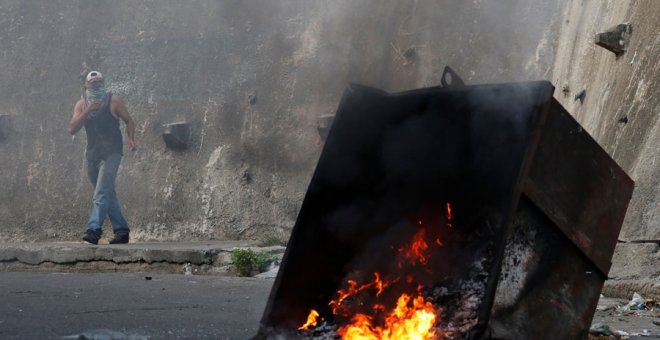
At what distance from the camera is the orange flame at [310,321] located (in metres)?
2.94

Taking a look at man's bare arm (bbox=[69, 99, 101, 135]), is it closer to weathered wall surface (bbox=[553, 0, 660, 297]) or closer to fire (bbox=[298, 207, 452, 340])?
weathered wall surface (bbox=[553, 0, 660, 297])

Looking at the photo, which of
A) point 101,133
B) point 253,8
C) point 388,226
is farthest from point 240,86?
point 388,226

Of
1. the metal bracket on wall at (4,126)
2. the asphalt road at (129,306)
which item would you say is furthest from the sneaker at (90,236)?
the metal bracket on wall at (4,126)

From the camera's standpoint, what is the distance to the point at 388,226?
121 inches

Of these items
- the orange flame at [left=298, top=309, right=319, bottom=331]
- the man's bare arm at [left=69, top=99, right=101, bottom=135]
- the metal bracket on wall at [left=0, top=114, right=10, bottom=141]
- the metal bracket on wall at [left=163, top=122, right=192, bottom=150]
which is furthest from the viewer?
the metal bracket on wall at [left=0, top=114, right=10, bottom=141]

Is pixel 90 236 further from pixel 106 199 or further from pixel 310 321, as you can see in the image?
pixel 310 321

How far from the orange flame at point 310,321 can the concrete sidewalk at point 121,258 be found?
159 inches

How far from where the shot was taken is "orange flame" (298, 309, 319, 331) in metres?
2.94

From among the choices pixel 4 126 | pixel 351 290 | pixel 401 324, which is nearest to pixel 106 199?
pixel 4 126

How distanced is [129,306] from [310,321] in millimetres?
1798

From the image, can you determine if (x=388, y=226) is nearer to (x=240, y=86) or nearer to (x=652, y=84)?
(x=652, y=84)

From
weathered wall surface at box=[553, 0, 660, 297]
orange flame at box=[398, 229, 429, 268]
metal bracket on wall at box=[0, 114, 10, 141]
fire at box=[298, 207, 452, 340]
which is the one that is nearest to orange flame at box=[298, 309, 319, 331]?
fire at box=[298, 207, 452, 340]

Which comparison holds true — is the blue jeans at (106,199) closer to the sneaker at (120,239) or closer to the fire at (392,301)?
the sneaker at (120,239)

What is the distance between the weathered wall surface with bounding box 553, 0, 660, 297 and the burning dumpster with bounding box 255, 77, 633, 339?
2392mm
